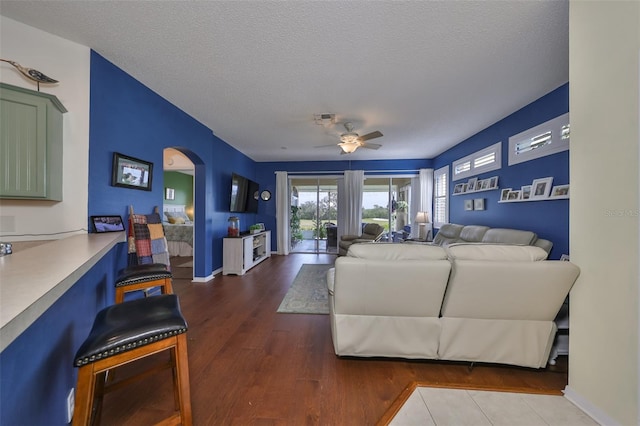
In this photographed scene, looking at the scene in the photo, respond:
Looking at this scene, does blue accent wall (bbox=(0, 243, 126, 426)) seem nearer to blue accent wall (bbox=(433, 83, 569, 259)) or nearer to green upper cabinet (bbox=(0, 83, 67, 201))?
green upper cabinet (bbox=(0, 83, 67, 201))

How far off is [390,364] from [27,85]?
359cm

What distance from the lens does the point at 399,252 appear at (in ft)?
6.17

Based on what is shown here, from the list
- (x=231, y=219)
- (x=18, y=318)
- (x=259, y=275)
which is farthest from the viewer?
(x=231, y=219)

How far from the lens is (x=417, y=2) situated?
160 centimetres

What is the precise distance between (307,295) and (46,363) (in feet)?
8.59

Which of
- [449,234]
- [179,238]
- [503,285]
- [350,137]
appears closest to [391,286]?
[503,285]

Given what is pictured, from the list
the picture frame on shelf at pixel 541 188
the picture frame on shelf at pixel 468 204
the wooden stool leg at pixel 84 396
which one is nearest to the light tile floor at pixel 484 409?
the wooden stool leg at pixel 84 396

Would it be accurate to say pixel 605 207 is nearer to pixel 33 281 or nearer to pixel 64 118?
pixel 33 281

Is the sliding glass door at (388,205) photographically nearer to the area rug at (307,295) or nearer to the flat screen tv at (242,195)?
the area rug at (307,295)

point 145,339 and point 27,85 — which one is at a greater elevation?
point 27,85

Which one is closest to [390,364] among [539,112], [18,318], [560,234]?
[18,318]

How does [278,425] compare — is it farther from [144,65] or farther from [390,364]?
[144,65]

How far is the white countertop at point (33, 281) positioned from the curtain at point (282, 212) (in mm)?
5359

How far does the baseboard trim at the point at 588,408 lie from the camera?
130 cm
